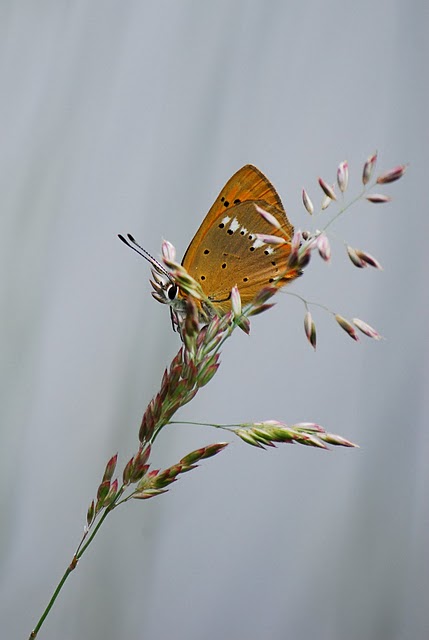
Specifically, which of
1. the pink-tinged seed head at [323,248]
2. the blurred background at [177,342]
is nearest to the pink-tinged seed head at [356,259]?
the pink-tinged seed head at [323,248]

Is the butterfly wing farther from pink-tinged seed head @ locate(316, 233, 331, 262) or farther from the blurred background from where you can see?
the blurred background

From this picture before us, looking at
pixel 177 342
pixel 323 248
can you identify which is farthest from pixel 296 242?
pixel 177 342

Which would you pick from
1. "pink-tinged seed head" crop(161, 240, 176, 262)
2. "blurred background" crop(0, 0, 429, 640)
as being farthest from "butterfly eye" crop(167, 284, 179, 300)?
"blurred background" crop(0, 0, 429, 640)

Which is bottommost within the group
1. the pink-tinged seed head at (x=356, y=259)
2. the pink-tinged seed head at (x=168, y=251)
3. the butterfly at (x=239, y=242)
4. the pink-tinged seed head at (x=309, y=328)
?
the pink-tinged seed head at (x=309, y=328)

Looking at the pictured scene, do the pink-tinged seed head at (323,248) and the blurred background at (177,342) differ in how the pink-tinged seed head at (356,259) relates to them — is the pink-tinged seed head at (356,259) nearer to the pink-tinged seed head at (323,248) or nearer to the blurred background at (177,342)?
the pink-tinged seed head at (323,248)

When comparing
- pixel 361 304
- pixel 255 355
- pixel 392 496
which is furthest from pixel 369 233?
pixel 392 496

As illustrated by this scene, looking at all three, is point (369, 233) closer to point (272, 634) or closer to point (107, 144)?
point (107, 144)
